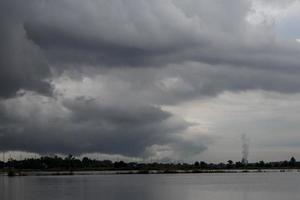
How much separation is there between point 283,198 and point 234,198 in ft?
26.8

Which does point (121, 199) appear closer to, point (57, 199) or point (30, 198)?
point (57, 199)

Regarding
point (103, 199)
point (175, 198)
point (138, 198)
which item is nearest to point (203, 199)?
point (175, 198)

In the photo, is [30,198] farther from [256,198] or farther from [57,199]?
[256,198]

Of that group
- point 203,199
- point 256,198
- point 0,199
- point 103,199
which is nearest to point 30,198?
point 0,199

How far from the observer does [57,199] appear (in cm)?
9306

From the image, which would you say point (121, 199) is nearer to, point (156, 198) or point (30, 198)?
point (156, 198)

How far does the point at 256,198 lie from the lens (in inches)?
3684

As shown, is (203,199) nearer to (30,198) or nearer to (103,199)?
(103,199)

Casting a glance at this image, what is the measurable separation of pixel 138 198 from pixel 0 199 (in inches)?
917

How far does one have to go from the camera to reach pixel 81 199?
9175cm

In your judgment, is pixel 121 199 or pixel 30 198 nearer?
pixel 121 199

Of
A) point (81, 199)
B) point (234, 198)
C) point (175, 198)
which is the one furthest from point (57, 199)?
point (234, 198)

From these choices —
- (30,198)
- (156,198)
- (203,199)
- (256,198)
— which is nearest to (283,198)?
(256,198)

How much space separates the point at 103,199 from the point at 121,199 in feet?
10.4
